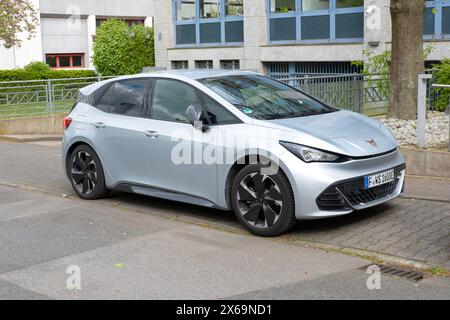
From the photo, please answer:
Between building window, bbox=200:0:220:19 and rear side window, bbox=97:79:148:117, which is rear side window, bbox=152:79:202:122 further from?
building window, bbox=200:0:220:19

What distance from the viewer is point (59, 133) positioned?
18.9m

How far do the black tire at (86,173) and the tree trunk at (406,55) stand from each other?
5203mm

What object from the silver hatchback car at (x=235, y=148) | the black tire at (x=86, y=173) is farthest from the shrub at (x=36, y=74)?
the silver hatchback car at (x=235, y=148)

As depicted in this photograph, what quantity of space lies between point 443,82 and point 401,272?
313 inches

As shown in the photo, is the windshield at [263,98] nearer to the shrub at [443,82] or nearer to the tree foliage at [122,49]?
the shrub at [443,82]

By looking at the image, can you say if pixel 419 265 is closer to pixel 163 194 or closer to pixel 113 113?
pixel 163 194

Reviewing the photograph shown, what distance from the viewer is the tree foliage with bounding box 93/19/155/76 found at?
29.6 meters

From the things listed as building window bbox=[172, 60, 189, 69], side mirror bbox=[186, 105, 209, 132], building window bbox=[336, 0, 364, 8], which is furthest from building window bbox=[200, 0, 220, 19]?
side mirror bbox=[186, 105, 209, 132]

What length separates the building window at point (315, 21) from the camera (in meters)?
20.4

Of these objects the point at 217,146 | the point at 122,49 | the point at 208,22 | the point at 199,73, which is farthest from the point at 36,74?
the point at 217,146

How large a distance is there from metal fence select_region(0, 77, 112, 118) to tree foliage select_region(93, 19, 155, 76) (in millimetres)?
10102

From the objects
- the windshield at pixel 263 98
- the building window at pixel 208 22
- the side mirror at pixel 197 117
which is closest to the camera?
the side mirror at pixel 197 117

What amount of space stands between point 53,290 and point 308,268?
206cm

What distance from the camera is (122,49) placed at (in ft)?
97.3
